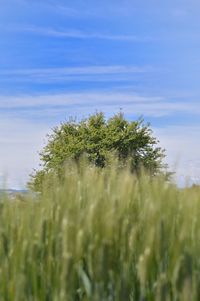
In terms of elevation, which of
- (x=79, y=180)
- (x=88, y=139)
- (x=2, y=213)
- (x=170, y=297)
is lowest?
(x=170, y=297)

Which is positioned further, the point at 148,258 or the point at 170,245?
the point at 170,245

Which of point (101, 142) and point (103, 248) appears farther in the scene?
point (101, 142)

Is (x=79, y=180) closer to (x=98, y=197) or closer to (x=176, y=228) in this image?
(x=98, y=197)

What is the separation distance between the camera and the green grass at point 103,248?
1.67m

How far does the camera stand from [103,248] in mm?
1652

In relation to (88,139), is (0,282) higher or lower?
lower

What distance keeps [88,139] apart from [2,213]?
79.9 ft

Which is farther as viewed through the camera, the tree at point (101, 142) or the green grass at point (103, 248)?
the tree at point (101, 142)

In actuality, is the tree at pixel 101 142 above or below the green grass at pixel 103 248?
above

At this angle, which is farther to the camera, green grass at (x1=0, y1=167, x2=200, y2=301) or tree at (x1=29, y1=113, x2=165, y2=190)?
tree at (x1=29, y1=113, x2=165, y2=190)

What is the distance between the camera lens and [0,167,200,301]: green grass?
1.67 metres

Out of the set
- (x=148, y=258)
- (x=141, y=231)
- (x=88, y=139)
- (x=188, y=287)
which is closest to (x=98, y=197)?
(x=141, y=231)

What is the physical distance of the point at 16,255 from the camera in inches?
71.2

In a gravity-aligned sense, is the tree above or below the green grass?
above
